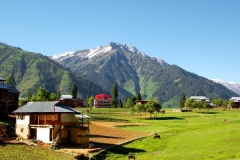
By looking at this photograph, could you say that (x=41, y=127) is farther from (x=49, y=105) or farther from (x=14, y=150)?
(x=14, y=150)

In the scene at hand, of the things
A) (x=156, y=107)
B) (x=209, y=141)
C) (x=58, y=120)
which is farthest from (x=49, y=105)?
(x=156, y=107)

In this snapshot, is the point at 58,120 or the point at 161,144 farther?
the point at 161,144

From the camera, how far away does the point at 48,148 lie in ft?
180

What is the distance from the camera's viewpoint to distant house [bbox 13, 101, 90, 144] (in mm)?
59156

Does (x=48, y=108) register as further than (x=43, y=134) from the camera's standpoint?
Yes

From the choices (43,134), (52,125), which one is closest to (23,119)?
(43,134)

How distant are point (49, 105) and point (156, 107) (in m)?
76.3

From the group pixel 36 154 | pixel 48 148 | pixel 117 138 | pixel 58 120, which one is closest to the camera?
pixel 36 154

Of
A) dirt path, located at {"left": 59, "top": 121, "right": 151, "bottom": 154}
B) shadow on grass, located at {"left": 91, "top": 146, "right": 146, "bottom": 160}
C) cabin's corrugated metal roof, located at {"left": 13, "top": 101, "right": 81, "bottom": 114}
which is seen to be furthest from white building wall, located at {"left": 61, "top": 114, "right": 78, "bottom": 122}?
shadow on grass, located at {"left": 91, "top": 146, "right": 146, "bottom": 160}

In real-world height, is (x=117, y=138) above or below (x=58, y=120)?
below

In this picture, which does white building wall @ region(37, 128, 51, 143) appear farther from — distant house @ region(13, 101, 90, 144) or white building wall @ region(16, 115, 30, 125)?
white building wall @ region(16, 115, 30, 125)

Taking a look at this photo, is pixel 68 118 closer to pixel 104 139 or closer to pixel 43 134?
pixel 43 134

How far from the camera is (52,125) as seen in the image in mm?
58688

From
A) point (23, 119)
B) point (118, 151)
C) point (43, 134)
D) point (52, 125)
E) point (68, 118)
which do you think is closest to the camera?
point (118, 151)
